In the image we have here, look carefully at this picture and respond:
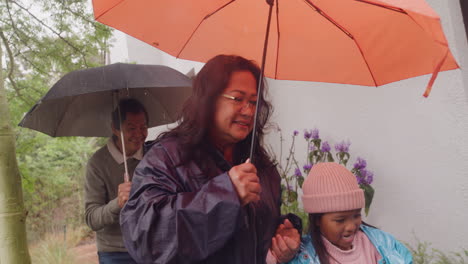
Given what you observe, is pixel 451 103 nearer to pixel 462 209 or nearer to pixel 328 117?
pixel 462 209

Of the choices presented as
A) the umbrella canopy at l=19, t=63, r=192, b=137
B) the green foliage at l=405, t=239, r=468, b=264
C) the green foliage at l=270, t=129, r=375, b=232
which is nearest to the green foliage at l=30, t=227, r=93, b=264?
the green foliage at l=270, t=129, r=375, b=232

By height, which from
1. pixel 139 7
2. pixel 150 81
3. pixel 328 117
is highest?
pixel 139 7

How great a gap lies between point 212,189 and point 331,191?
2.81ft

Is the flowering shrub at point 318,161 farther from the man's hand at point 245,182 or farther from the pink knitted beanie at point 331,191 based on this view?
the man's hand at point 245,182

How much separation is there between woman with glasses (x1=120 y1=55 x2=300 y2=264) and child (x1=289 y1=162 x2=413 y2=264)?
27 cm

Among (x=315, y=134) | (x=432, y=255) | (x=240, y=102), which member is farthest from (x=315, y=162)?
(x=240, y=102)

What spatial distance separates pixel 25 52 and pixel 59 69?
45cm

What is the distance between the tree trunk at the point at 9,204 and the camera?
79.9 inches

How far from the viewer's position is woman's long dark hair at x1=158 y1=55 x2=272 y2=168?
1.53 meters

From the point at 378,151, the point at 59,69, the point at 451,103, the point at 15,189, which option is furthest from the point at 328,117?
the point at 59,69

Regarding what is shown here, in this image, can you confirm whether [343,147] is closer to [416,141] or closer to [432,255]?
[416,141]

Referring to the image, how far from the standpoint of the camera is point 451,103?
2547 mm

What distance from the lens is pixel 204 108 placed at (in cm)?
160

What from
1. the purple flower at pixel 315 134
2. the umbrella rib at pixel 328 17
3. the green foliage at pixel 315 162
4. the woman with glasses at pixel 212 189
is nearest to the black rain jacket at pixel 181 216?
the woman with glasses at pixel 212 189
